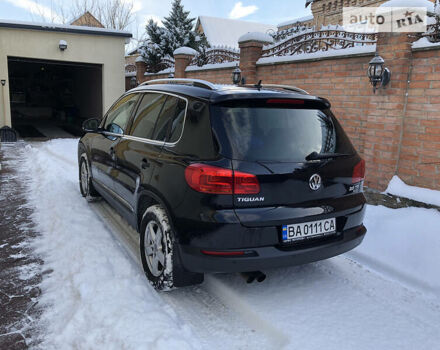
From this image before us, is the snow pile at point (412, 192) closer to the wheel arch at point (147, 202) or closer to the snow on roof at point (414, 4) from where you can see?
the snow on roof at point (414, 4)

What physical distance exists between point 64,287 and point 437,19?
5.49 metres

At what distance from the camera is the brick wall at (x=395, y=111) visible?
5.07m

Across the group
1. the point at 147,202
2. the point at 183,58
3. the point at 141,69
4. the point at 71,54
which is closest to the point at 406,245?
the point at 147,202

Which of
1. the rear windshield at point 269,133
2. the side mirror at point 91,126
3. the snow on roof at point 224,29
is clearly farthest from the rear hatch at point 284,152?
the snow on roof at point 224,29

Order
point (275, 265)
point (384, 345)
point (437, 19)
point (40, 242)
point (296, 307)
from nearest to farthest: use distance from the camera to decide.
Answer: point (384, 345)
point (275, 265)
point (296, 307)
point (40, 242)
point (437, 19)

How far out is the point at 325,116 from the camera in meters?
3.32

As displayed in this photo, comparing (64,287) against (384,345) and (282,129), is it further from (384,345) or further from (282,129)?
(384,345)

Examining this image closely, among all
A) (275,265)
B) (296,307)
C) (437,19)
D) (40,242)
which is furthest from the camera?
(437,19)

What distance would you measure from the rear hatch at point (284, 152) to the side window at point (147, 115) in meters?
0.97

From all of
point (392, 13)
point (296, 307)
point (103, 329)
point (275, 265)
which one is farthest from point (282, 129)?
point (392, 13)

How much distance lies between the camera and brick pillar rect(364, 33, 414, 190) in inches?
207

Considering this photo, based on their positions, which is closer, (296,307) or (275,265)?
(275,265)

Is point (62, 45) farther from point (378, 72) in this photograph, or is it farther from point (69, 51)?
point (378, 72)

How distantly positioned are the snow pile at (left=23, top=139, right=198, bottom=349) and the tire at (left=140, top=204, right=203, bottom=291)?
5.2 inches
